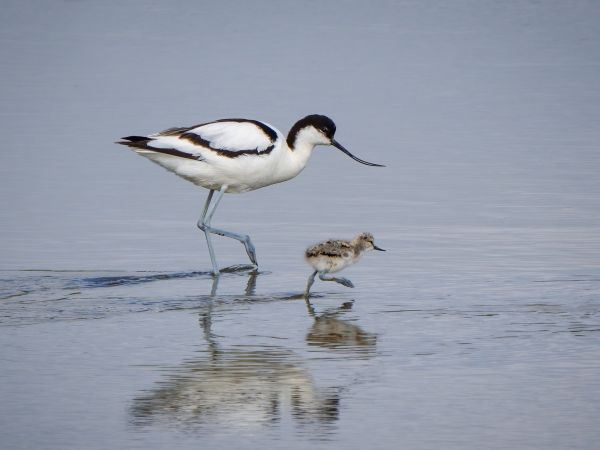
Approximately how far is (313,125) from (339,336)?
3.89 meters

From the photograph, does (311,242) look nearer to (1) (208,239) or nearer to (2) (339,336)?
(1) (208,239)

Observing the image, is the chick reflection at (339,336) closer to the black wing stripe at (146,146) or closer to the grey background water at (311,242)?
the grey background water at (311,242)

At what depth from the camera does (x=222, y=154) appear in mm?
11383

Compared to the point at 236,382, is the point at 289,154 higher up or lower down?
higher up

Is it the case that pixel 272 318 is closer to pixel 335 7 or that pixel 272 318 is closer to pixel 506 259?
pixel 506 259

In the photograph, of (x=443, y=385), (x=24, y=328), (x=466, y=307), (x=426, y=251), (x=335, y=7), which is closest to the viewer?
(x=443, y=385)

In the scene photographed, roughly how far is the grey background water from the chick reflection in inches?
1.2

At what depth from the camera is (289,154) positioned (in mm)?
11836

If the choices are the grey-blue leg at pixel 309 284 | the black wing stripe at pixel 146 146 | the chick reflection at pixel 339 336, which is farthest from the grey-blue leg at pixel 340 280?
the black wing stripe at pixel 146 146

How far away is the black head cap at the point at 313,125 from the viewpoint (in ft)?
39.2

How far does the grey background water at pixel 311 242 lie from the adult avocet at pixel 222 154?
462 mm

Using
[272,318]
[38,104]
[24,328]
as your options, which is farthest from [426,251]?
[38,104]

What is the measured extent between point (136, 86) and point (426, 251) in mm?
8988

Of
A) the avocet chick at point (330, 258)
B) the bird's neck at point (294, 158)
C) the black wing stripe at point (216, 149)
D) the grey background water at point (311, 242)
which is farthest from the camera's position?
the bird's neck at point (294, 158)
